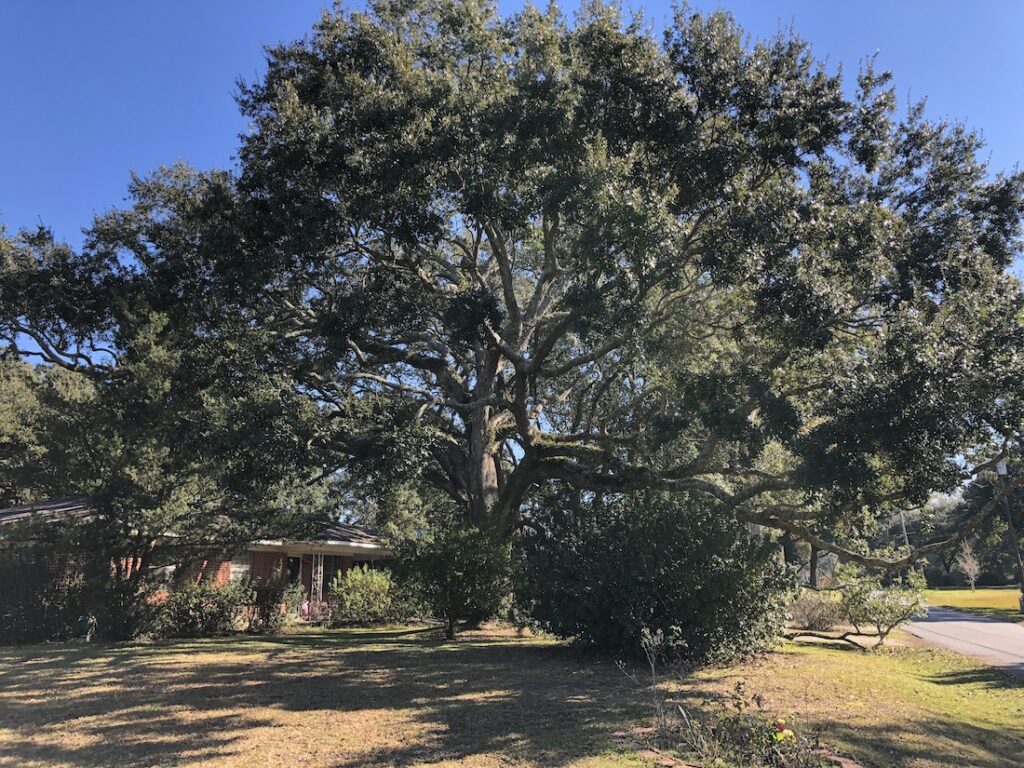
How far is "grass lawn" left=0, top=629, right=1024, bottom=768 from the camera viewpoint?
6.48 meters

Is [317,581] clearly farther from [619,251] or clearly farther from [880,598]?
[619,251]

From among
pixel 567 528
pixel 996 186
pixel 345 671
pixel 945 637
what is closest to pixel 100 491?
pixel 345 671

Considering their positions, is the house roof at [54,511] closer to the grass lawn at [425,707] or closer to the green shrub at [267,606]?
the grass lawn at [425,707]

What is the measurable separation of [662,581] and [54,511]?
17.3 m

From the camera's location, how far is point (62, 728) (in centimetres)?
745

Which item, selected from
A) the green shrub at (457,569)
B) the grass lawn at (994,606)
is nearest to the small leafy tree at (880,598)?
the green shrub at (457,569)

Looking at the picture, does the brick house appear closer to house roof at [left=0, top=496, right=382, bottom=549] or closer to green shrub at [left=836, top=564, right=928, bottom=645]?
house roof at [left=0, top=496, right=382, bottom=549]

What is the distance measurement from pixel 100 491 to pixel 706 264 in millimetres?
14141

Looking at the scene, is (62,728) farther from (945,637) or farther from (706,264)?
(945,637)

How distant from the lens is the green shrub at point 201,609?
17438 mm

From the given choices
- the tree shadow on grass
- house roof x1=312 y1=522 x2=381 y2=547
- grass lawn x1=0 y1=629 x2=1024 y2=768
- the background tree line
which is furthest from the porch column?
the tree shadow on grass

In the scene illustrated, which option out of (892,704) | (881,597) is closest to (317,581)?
(881,597)

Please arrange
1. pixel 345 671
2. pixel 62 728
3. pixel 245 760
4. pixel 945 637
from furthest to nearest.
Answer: pixel 945 637
pixel 345 671
pixel 62 728
pixel 245 760

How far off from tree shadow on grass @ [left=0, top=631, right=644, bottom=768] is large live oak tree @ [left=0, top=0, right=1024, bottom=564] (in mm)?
4170
